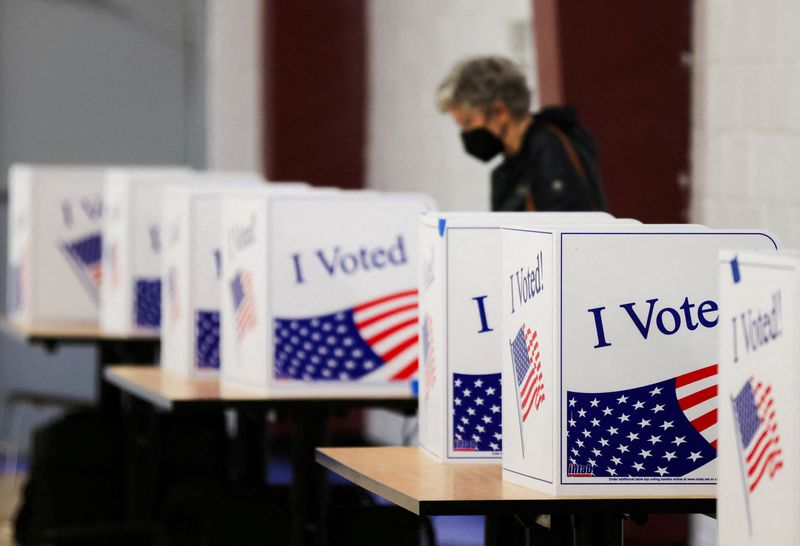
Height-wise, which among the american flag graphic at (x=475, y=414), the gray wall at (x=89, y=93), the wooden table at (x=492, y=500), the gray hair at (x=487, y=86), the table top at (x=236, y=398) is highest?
the gray wall at (x=89, y=93)

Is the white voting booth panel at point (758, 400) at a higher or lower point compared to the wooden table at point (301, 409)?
higher

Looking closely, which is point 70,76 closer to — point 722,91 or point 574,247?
point 722,91

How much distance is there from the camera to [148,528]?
15.1 ft

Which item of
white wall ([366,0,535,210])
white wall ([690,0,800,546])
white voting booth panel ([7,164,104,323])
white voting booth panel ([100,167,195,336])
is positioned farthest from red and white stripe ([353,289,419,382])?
white wall ([366,0,535,210])

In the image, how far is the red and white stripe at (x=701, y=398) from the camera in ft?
7.96

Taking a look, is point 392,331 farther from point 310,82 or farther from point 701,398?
point 310,82

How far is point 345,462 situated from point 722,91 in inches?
75.5

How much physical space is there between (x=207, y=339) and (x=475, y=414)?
1.28 meters

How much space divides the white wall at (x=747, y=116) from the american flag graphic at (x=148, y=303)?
148cm

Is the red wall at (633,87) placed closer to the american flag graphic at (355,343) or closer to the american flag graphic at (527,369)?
the american flag graphic at (355,343)

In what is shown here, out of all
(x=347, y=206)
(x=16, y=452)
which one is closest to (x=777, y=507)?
(x=347, y=206)

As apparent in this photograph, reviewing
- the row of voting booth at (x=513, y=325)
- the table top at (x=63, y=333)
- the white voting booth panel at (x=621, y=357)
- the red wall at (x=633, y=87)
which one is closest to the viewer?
the row of voting booth at (x=513, y=325)

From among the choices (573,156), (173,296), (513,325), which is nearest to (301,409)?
(173,296)

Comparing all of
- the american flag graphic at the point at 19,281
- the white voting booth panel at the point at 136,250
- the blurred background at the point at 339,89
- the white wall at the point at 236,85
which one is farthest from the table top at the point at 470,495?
the white wall at the point at 236,85
